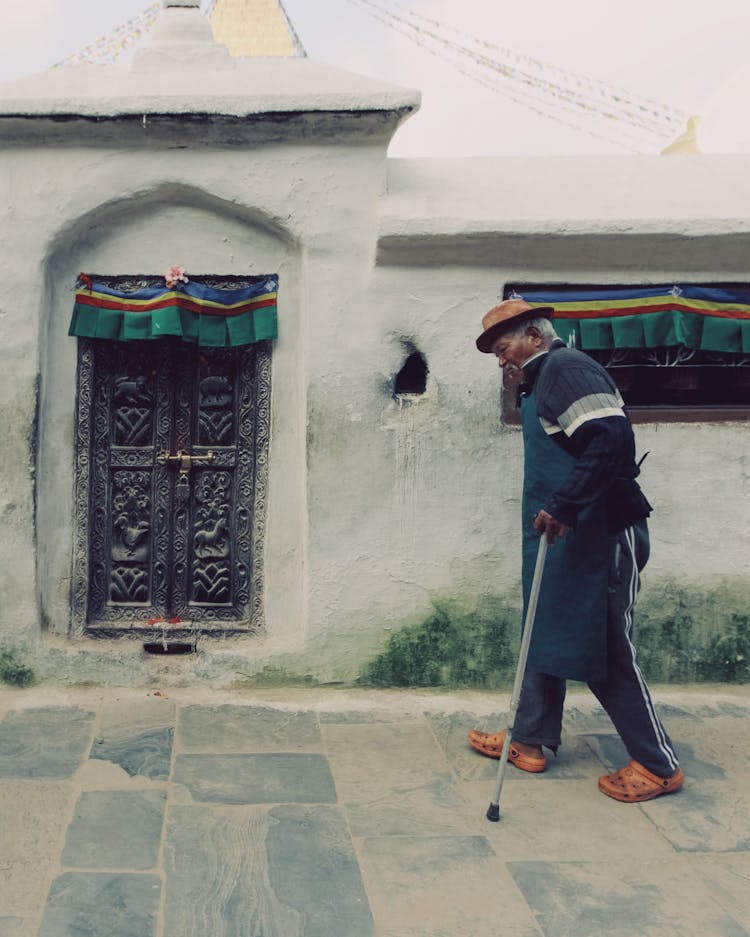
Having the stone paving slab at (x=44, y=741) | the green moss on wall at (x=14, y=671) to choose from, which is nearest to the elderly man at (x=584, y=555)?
the stone paving slab at (x=44, y=741)

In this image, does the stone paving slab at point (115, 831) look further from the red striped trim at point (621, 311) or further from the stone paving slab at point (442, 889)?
the red striped trim at point (621, 311)

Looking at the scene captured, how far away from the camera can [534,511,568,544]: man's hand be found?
11.5 ft

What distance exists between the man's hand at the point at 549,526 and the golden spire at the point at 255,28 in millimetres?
8225

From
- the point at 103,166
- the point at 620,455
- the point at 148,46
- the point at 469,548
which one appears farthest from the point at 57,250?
the point at 620,455

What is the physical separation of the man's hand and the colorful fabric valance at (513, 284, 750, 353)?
164 centimetres

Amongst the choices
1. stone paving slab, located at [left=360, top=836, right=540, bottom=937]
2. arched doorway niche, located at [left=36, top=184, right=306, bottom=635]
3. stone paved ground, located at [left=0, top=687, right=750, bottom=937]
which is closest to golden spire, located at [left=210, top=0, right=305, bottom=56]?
arched doorway niche, located at [left=36, top=184, right=306, bottom=635]

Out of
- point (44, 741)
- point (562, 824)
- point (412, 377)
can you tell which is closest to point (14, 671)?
point (44, 741)

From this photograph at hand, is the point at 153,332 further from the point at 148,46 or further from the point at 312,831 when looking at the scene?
the point at 312,831

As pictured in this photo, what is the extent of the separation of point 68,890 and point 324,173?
3.47 meters

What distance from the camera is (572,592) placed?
3703mm

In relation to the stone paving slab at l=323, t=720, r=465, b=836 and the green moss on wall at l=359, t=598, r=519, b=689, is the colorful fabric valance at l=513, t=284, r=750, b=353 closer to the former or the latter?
the green moss on wall at l=359, t=598, r=519, b=689

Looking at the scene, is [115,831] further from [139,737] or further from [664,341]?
[664,341]

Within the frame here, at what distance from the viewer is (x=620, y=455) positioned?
3.49 meters

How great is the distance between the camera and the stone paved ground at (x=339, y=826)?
2895 mm
